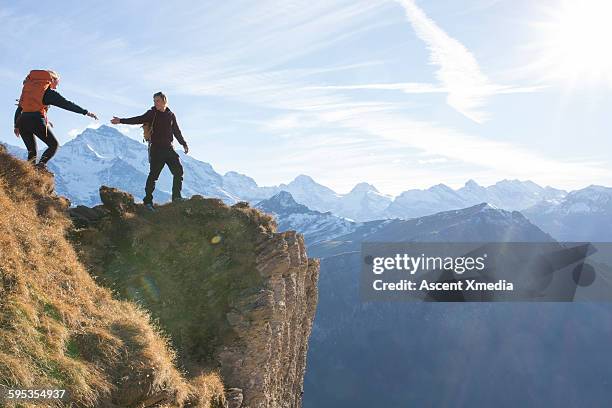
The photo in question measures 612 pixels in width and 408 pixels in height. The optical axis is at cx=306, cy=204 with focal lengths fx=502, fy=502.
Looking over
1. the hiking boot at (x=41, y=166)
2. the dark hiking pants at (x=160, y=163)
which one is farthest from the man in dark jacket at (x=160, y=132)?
the hiking boot at (x=41, y=166)

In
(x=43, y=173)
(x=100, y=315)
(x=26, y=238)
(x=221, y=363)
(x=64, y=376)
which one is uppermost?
(x=43, y=173)

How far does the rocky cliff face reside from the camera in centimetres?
1770

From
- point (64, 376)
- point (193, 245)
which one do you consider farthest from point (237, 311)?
point (64, 376)

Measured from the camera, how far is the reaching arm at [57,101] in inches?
718

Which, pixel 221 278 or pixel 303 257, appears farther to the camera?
pixel 303 257

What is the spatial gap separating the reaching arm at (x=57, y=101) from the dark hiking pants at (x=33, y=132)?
632mm

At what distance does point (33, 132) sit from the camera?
18.4 m

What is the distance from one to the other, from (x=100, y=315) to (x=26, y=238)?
2.99 meters

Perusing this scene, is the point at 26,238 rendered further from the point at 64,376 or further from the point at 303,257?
the point at 303,257

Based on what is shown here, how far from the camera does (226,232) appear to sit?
22.4 m

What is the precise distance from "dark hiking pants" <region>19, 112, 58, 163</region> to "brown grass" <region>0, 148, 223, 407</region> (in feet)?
10.6

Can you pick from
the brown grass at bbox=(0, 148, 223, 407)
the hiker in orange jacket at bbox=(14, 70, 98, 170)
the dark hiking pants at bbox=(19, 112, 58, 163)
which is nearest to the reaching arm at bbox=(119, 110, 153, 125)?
the hiker in orange jacket at bbox=(14, 70, 98, 170)

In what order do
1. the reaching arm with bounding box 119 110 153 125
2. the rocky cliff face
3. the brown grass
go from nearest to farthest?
the brown grass
the rocky cliff face
the reaching arm with bounding box 119 110 153 125

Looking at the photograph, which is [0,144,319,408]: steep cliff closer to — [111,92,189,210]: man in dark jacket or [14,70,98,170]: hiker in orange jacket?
[14,70,98,170]: hiker in orange jacket
